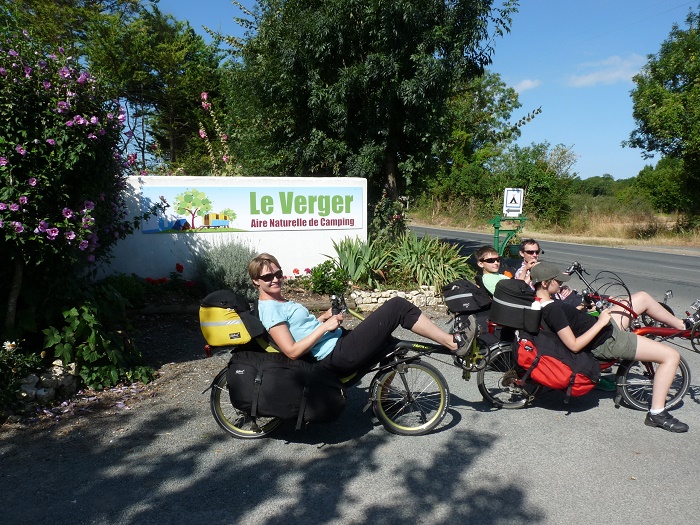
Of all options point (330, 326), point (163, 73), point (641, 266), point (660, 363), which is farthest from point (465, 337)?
point (163, 73)

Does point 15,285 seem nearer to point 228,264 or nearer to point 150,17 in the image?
point 228,264

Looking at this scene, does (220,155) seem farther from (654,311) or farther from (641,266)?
(641,266)

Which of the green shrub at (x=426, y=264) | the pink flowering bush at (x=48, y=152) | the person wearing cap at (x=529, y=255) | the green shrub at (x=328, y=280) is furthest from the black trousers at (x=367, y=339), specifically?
the green shrub at (x=426, y=264)

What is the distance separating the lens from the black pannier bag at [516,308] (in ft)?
15.8

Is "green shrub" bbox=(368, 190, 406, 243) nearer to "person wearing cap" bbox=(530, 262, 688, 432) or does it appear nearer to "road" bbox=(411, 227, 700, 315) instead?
"road" bbox=(411, 227, 700, 315)

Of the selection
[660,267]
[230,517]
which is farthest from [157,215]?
[660,267]

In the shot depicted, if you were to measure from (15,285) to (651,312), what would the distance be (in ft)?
18.7

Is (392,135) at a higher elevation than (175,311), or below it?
higher

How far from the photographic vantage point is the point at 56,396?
16.4ft

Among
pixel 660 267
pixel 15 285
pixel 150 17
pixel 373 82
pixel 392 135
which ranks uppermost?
pixel 150 17

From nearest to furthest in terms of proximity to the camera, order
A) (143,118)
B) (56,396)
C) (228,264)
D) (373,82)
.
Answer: (56,396), (228,264), (373,82), (143,118)

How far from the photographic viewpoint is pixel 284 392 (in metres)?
4.10

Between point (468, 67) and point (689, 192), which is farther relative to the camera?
point (689, 192)

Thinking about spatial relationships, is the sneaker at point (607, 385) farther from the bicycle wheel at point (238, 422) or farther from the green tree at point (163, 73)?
the green tree at point (163, 73)
